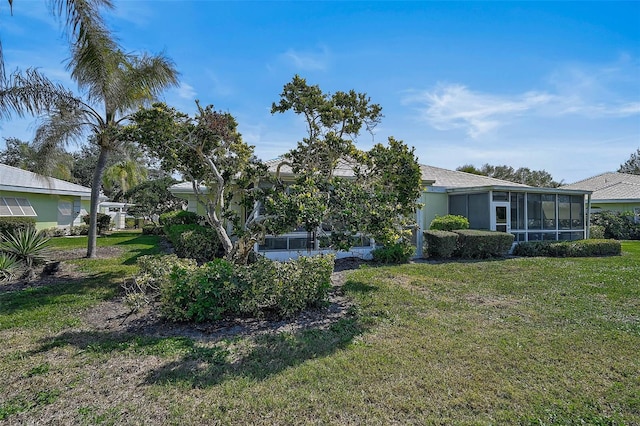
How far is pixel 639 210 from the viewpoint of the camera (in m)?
23.5

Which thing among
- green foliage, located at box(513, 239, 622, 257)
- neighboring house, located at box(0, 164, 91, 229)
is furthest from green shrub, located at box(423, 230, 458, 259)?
neighboring house, located at box(0, 164, 91, 229)

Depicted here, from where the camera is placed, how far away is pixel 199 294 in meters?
5.90

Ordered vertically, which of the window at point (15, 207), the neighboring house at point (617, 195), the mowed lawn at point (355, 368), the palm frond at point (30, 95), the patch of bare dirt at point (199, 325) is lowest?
the mowed lawn at point (355, 368)

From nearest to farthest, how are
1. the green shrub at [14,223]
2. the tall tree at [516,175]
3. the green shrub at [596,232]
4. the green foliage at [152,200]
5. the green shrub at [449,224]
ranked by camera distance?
1. the green shrub at [449,224]
2. the green shrub at [14,223]
3. the green shrub at [596,232]
4. the green foliage at [152,200]
5. the tall tree at [516,175]

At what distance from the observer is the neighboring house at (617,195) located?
77.5 ft

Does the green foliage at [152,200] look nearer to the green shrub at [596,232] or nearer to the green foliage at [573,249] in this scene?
the green foliage at [573,249]

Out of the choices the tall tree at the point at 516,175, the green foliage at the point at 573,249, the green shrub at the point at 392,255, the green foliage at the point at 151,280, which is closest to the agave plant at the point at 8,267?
the green foliage at the point at 151,280

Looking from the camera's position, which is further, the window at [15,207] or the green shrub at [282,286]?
the window at [15,207]

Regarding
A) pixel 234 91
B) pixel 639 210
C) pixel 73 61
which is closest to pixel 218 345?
pixel 234 91

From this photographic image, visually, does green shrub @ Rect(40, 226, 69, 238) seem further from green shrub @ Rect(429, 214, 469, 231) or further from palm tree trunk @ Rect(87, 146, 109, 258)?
green shrub @ Rect(429, 214, 469, 231)

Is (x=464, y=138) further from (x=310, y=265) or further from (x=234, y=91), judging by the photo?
(x=310, y=265)

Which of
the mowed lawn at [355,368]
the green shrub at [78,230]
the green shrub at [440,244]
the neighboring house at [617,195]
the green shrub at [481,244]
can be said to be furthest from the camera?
the neighboring house at [617,195]

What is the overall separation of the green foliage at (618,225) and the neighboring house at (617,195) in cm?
115

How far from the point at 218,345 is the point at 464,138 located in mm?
15907
